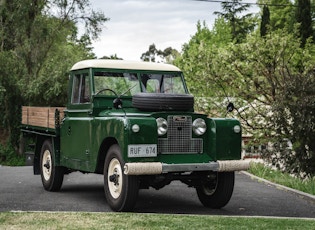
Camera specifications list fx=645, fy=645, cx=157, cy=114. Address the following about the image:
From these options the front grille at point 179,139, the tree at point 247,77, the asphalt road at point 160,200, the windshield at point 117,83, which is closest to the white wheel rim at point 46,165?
the asphalt road at point 160,200

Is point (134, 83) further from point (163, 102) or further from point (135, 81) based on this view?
point (163, 102)

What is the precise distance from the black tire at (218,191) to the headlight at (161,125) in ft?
4.62

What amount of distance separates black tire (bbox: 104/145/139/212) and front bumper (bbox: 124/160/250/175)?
38cm

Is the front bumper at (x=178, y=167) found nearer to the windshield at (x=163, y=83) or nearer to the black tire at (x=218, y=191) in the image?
the black tire at (x=218, y=191)

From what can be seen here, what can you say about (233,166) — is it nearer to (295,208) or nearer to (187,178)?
(187,178)

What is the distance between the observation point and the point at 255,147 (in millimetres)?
19203

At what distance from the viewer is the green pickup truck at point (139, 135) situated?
9.31 m

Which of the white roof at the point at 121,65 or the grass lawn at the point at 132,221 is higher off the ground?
the white roof at the point at 121,65

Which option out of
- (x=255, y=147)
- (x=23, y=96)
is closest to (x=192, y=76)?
(x=255, y=147)

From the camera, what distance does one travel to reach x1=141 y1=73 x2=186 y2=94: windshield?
11.4 meters

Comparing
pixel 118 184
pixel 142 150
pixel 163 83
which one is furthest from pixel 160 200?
pixel 142 150

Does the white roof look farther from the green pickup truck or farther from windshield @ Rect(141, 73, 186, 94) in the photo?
windshield @ Rect(141, 73, 186, 94)

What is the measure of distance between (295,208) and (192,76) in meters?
11.8

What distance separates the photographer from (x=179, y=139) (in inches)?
384
